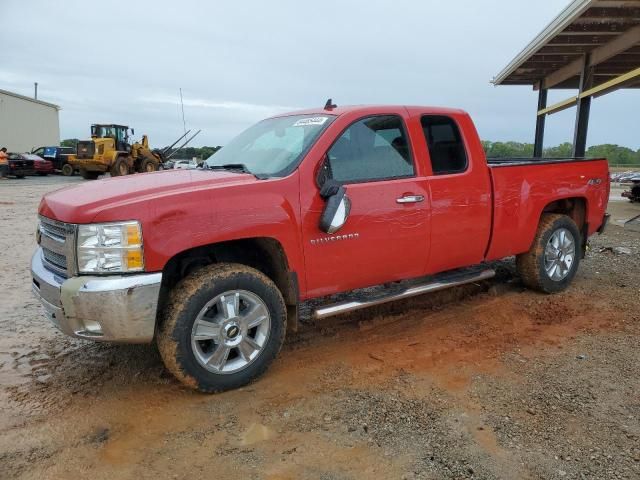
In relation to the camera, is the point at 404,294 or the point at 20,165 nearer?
the point at 404,294

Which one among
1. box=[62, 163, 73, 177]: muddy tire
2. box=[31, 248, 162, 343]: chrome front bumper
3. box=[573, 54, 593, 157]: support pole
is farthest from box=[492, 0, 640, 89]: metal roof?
box=[62, 163, 73, 177]: muddy tire

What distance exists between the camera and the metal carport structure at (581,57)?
9.42m

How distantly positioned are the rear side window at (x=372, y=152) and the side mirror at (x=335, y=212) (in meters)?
0.26

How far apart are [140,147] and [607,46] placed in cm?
2293

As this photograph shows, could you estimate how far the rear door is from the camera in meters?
4.29

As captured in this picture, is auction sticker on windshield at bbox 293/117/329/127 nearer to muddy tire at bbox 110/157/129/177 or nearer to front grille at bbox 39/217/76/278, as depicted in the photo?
front grille at bbox 39/217/76/278

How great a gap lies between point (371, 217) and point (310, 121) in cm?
96

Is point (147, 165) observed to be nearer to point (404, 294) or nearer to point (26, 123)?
point (26, 123)

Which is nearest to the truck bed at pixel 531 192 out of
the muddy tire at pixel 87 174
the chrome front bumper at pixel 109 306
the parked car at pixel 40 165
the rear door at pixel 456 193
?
the rear door at pixel 456 193

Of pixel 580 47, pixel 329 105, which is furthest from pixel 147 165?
pixel 329 105

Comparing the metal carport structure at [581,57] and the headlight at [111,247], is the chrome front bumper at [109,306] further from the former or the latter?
the metal carport structure at [581,57]

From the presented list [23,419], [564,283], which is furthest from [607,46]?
[23,419]

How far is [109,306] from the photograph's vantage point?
2.96 meters

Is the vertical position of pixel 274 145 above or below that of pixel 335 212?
above
